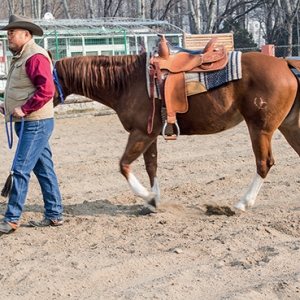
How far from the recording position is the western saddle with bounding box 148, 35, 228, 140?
198 inches

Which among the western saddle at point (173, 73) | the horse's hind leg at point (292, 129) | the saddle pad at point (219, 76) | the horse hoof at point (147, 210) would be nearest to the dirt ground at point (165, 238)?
the horse hoof at point (147, 210)

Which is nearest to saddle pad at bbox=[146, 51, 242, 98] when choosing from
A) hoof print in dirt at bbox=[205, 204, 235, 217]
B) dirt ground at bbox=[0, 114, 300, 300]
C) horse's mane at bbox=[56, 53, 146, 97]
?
horse's mane at bbox=[56, 53, 146, 97]

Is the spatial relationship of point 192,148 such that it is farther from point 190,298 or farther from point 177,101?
point 190,298

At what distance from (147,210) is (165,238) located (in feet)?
3.04

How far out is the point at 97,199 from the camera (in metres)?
5.99

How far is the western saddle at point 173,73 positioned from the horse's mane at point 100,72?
0.20 metres

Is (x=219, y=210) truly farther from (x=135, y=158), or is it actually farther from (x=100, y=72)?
(x=100, y=72)

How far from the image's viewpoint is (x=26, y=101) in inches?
181

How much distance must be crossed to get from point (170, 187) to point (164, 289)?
9.69 feet

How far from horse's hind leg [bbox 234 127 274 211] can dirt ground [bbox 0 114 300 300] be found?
142 mm

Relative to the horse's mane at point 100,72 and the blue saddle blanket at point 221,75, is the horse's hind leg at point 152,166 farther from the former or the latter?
the blue saddle blanket at point 221,75

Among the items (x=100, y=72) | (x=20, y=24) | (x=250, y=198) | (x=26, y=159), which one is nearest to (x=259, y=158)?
(x=250, y=198)

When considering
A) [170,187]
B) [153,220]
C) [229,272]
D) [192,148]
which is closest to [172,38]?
[192,148]

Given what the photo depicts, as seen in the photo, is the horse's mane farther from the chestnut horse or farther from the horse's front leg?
the horse's front leg
